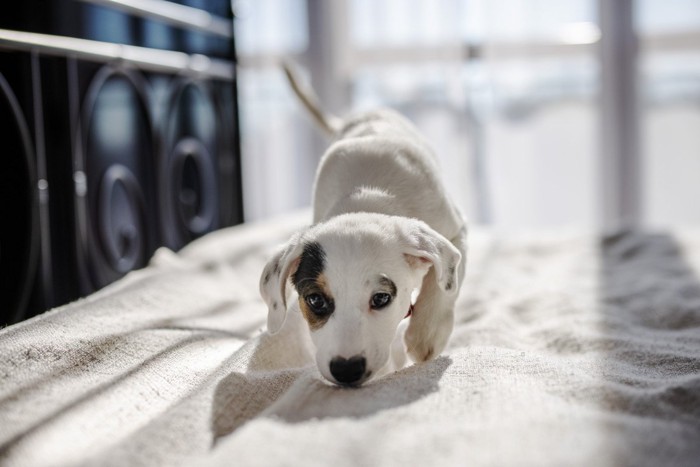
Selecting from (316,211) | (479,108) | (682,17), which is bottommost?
(316,211)

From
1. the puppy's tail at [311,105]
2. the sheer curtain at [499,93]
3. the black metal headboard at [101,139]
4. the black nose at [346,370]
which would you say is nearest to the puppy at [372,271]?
the black nose at [346,370]

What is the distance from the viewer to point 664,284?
221cm

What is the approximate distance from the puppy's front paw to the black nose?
335 mm

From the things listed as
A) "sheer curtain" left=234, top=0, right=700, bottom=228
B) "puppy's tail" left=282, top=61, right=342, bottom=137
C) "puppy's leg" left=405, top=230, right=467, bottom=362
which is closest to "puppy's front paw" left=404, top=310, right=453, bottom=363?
"puppy's leg" left=405, top=230, right=467, bottom=362

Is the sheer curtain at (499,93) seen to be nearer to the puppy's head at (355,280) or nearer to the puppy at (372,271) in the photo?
the puppy at (372,271)

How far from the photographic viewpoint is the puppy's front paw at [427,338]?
160 cm

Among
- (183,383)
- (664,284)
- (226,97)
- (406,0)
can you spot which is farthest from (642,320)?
(406,0)

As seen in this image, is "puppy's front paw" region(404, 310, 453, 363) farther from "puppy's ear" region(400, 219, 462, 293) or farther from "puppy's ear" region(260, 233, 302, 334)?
"puppy's ear" region(260, 233, 302, 334)

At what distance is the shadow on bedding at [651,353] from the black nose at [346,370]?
402 mm

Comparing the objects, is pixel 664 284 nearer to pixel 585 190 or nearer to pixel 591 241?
pixel 591 241

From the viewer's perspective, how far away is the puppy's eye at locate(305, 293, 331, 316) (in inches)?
55.7

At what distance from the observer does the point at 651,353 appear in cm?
152

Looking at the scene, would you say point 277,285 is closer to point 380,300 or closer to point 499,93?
point 380,300

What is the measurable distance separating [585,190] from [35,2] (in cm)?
336
